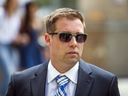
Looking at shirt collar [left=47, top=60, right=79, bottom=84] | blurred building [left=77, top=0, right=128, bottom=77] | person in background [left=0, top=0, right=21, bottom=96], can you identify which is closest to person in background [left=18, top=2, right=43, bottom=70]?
person in background [left=0, top=0, right=21, bottom=96]

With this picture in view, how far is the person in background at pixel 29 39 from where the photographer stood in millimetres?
6379

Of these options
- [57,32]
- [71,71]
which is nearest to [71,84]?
[71,71]

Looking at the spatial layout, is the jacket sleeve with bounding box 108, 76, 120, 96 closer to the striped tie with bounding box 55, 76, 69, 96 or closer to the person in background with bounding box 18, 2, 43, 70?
the striped tie with bounding box 55, 76, 69, 96

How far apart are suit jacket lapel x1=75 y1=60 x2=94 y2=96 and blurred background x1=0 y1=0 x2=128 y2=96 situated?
22.4ft

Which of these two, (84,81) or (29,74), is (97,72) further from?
(29,74)

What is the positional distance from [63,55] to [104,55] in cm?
745

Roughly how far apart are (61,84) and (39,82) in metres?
0.26

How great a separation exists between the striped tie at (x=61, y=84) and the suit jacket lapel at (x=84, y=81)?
0.14 m

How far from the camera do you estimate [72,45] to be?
9.45 feet

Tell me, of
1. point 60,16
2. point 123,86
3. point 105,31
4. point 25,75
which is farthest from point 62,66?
point 105,31

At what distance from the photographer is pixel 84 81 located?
287 centimetres

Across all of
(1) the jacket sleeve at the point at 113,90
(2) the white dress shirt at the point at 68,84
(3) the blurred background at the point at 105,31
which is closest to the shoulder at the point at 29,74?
(2) the white dress shirt at the point at 68,84

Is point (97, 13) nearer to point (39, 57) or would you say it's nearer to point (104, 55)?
point (104, 55)

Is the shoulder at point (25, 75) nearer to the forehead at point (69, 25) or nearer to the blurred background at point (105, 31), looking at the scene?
the forehead at point (69, 25)
